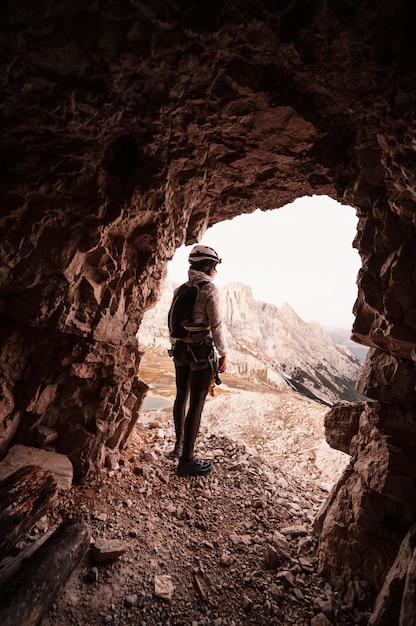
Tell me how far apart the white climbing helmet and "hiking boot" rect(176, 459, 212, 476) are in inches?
169

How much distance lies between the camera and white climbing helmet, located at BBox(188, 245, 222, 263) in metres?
5.96

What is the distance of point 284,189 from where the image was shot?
6195 mm

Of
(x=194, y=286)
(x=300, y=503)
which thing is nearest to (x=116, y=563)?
(x=300, y=503)

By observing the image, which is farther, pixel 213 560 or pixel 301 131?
pixel 301 131

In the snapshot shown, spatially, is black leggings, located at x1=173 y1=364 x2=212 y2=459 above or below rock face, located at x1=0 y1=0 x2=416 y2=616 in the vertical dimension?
below

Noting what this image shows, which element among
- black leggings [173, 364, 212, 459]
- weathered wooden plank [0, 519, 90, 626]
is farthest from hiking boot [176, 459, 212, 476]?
weathered wooden plank [0, 519, 90, 626]

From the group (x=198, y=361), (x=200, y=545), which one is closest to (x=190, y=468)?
(x=200, y=545)

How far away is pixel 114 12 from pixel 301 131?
292cm

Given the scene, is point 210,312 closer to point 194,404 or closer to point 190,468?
point 194,404

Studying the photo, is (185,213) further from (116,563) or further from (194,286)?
(116,563)

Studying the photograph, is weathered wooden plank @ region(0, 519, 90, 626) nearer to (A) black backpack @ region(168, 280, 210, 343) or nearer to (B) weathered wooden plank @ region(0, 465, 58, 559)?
(B) weathered wooden plank @ region(0, 465, 58, 559)

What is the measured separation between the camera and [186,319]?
5.56 meters

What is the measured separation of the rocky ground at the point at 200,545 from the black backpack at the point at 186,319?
2819 mm

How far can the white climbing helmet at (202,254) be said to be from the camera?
596cm
